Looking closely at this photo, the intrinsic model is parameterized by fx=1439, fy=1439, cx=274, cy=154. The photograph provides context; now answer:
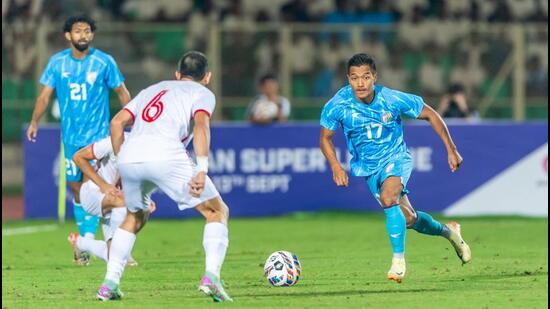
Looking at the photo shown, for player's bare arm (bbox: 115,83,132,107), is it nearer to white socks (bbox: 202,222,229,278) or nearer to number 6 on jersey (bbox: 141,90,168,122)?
number 6 on jersey (bbox: 141,90,168,122)

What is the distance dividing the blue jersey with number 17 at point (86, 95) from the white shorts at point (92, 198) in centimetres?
80

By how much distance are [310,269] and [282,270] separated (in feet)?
5.36

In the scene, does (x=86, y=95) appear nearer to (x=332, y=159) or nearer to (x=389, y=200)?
(x=332, y=159)

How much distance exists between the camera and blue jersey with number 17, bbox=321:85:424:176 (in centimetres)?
1145

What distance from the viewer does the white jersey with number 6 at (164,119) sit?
9945 millimetres

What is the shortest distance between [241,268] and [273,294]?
2346mm

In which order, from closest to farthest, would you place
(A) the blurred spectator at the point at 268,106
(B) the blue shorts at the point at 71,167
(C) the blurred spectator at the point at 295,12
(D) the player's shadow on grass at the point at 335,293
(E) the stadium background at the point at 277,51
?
(D) the player's shadow on grass at the point at 335,293 < (B) the blue shorts at the point at 71,167 < (A) the blurred spectator at the point at 268,106 < (E) the stadium background at the point at 277,51 < (C) the blurred spectator at the point at 295,12

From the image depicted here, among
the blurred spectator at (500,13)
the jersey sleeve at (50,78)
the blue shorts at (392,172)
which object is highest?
the jersey sleeve at (50,78)

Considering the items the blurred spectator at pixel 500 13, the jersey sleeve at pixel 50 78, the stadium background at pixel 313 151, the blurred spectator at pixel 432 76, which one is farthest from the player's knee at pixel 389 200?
the blurred spectator at pixel 500 13

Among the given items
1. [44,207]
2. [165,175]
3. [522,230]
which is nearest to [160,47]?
[44,207]

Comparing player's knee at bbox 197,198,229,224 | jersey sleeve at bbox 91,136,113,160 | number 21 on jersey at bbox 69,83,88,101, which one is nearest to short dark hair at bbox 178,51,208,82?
player's knee at bbox 197,198,229,224

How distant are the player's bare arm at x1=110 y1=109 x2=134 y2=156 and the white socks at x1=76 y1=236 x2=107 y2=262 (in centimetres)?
240

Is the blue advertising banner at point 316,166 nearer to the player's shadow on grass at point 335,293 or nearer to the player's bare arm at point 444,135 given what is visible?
the player's bare arm at point 444,135

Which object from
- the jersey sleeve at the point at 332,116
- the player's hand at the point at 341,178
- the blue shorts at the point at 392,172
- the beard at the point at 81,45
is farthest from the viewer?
the beard at the point at 81,45
